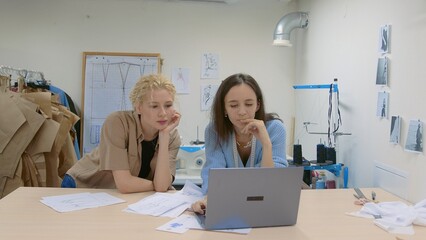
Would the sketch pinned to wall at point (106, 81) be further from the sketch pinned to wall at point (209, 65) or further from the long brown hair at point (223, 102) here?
the long brown hair at point (223, 102)

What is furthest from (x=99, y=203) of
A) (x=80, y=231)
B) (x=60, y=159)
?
(x=60, y=159)

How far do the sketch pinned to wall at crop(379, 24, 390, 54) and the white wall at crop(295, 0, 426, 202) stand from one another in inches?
1.1

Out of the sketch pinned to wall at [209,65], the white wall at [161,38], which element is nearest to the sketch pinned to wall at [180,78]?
the white wall at [161,38]

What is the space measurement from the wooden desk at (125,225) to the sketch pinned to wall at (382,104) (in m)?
0.71

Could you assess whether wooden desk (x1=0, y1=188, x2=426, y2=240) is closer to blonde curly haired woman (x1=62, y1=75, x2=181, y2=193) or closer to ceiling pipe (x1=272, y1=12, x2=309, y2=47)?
blonde curly haired woman (x1=62, y1=75, x2=181, y2=193)

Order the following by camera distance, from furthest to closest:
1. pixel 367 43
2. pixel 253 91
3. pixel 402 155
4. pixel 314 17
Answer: pixel 314 17, pixel 367 43, pixel 402 155, pixel 253 91

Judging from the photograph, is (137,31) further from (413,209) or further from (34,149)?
(413,209)

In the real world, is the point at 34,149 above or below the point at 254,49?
below

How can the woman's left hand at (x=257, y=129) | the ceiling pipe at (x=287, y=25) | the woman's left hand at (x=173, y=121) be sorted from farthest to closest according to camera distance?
the ceiling pipe at (x=287, y=25) → the woman's left hand at (x=173, y=121) → the woman's left hand at (x=257, y=129)

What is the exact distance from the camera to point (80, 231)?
1.28m

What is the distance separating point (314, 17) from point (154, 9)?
154cm

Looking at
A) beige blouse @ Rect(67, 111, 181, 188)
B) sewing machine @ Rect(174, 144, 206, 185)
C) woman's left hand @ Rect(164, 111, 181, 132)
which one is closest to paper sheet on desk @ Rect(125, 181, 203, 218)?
beige blouse @ Rect(67, 111, 181, 188)

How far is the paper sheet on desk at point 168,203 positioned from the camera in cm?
150

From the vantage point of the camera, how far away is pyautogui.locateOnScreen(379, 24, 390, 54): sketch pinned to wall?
206 centimetres
